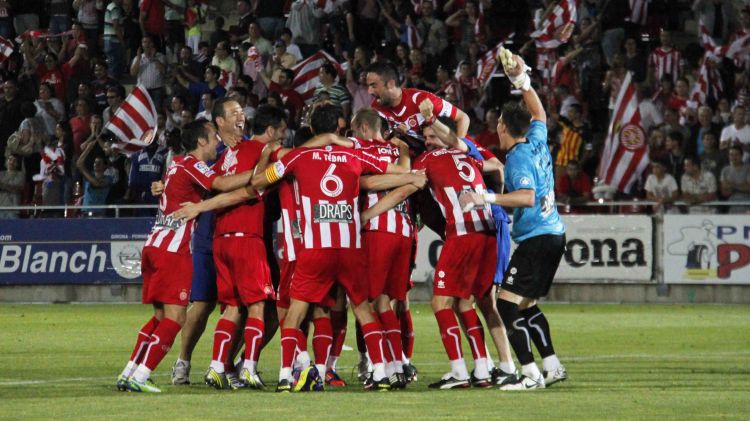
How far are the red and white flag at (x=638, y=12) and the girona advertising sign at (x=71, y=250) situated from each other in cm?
973

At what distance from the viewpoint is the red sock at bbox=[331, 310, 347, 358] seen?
1230 centimetres

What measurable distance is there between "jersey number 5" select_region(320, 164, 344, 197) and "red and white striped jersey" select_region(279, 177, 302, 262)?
0.25 metres

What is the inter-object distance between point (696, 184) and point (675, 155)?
63cm

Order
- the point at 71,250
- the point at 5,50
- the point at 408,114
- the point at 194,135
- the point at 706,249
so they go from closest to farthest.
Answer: the point at 194,135, the point at 408,114, the point at 706,249, the point at 71,250, the point at 5,50

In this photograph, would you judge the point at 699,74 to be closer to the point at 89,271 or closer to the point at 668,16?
the point at 668,16

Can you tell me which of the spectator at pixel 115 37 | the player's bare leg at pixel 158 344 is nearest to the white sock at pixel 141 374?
the player's bare leg at pixel 158 344

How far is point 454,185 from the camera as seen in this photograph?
38.7 feet

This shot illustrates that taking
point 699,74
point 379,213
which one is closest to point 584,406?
point 379,213

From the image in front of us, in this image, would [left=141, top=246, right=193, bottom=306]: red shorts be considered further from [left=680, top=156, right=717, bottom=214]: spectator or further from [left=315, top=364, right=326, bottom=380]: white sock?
[left=680, top=156, right=717, bottom=214]: spectator

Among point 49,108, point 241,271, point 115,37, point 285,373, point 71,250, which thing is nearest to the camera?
point 285,373

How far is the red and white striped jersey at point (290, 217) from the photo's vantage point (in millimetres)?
11539

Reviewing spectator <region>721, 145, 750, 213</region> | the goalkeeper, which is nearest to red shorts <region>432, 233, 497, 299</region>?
the goalkeeper

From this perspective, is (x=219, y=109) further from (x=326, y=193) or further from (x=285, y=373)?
(x=285, y=373)

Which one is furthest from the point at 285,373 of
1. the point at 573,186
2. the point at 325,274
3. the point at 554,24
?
the point at 554,24
